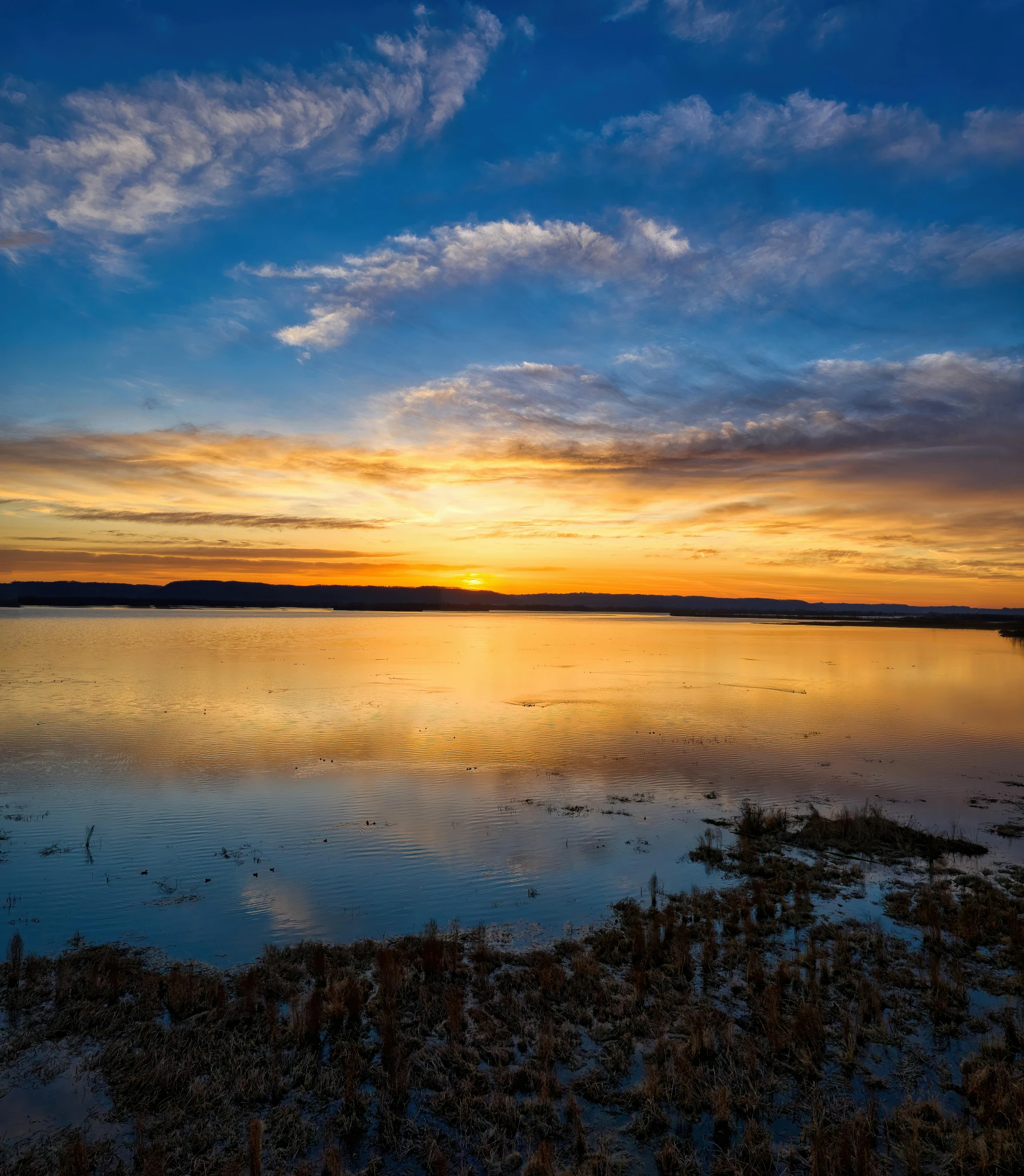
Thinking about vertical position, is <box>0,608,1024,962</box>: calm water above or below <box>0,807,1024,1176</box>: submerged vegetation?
below

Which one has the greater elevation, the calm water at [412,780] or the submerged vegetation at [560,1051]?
the submerged vegetation at [560,1051]

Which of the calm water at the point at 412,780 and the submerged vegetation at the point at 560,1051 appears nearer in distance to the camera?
the submerged vegetation at the point at 560,1051

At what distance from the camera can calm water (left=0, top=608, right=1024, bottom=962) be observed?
13711 millimetres

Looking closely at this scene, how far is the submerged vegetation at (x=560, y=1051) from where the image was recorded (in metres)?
7.20

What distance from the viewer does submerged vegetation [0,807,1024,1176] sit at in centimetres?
720

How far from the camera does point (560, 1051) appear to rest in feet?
29.1

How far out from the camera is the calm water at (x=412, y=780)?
45.0ft

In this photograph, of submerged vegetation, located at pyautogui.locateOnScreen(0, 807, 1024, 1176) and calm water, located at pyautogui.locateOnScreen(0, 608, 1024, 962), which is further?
calm water, located at pyautogui.locateOnScreen(0, 608, 1024, 962)

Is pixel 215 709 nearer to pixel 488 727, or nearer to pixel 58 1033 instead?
pixel 488 727

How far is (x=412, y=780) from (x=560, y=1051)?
14.7 m

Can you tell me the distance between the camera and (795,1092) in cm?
817

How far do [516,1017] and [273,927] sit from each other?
517 centimetres

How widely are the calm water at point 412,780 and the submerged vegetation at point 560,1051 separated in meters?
1.85

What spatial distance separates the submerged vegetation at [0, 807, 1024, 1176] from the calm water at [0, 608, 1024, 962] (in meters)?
1.85
